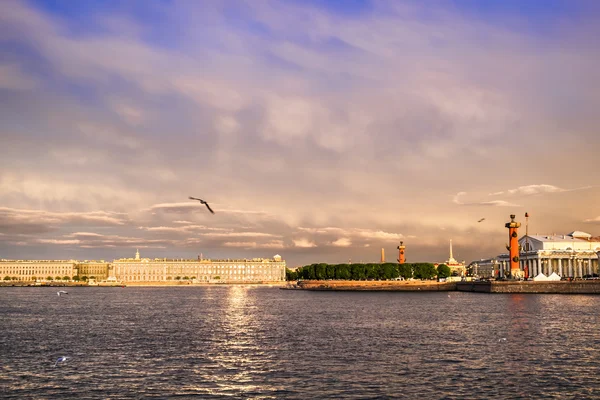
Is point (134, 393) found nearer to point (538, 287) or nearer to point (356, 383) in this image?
point (356, 383)

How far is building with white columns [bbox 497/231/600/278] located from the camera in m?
148

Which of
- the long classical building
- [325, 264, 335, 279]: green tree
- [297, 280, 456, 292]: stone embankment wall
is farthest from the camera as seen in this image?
[325, 264, 335, 279]: green tree

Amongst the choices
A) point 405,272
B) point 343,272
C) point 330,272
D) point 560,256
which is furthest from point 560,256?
point 330,272

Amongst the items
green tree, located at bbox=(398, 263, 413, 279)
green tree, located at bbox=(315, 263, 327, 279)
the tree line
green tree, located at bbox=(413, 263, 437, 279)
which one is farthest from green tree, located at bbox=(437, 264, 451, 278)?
green tree, located at bbox=(315, 263, 327, 279)

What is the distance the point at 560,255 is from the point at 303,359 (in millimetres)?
129814

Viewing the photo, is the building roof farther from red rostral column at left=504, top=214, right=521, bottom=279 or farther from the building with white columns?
red rostral column at left=504, top=214, right=521, bottom=279

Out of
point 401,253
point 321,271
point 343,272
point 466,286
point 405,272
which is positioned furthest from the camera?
point 401,253

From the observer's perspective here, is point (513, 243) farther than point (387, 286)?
No

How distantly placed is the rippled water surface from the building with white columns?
10125 cm

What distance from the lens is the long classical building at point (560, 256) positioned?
148 m

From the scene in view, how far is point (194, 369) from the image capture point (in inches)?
1160

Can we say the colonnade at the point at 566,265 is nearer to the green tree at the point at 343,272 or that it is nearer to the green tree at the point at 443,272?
the green tree at the point at 443,272

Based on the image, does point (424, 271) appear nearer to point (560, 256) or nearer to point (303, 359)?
point (560, 256)

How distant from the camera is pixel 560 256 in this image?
484 ft
